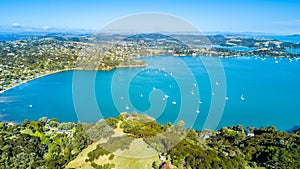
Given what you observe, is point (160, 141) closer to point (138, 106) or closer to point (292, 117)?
point (138, 106)

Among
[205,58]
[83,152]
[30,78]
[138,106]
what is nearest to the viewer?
[83,152]

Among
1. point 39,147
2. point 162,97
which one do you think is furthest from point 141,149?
point 162,97

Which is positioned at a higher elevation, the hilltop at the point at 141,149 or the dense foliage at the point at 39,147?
the hilltop at the point at 141,149

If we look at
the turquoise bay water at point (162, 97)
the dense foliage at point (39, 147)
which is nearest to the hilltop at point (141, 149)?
the dense foliage at point (39, 147)

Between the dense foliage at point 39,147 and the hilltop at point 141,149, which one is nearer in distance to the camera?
the hilltop at point 141,149

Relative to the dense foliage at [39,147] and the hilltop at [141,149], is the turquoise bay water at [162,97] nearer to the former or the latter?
the hilltop at [141,149]

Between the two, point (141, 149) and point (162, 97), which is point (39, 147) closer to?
point (141, 149)

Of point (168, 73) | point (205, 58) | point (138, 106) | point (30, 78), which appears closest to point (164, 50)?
point (205, 58)

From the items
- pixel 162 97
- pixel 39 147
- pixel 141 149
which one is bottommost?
pixel 162 97
